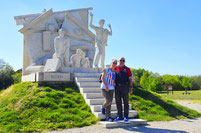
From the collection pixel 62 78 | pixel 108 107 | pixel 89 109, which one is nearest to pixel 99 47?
pixel 62 78

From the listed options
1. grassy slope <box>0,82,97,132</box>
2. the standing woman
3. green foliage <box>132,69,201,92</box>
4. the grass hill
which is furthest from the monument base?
green foliage <box>132,69,201,92</box>

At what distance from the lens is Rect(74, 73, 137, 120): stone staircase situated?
6.54 m

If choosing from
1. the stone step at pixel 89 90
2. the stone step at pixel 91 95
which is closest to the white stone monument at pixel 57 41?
the stone step at pixel 89 90

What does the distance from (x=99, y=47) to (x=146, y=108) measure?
14.8 ft

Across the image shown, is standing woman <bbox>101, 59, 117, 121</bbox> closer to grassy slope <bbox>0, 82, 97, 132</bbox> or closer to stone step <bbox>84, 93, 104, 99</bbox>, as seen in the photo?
grassy slope <bbox>0, 82, 97, 132</bbox>

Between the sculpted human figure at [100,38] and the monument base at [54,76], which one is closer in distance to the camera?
the monument base at [54,76]

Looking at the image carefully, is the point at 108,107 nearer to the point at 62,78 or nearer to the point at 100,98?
the point at 100,98

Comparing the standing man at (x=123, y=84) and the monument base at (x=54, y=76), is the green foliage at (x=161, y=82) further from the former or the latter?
the standing man at (x=123, y=84)

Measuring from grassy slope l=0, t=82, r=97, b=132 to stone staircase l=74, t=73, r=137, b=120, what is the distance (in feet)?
0.69

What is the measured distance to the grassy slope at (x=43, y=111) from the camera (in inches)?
209

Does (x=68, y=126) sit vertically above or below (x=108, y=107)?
below

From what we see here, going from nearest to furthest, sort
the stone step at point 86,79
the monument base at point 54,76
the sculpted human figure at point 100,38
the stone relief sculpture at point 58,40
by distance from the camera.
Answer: the monument base at point 54,76 < the stone step at point 86,79 < the stone relief sculpture at point 58,40 < the sculpted human figure at point 100,38

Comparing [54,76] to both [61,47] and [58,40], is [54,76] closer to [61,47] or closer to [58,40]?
[61,47]

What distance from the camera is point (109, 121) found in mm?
5680
